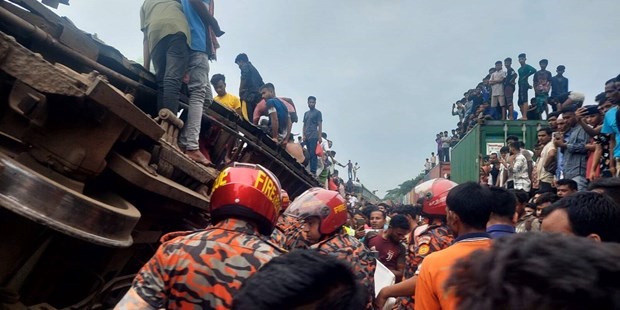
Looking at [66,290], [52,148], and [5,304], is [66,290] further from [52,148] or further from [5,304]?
[52,148]

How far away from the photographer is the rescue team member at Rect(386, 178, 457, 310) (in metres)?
3.69

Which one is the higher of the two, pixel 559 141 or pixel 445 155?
pixel 559 141

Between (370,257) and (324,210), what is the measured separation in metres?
0.48

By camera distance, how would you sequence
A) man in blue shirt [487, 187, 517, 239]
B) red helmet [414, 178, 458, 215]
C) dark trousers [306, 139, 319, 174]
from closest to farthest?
man in blue shirt [487, 187, 517, 239] < red helmet [414, 178, 458, 215] < dark trousers [306, 139, 319, 174]

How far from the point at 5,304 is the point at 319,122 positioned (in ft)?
36.0

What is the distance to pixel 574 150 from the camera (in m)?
6.94

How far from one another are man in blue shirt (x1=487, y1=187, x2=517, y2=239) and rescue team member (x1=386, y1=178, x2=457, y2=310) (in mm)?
536

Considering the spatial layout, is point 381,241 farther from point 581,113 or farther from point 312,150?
point 312,150

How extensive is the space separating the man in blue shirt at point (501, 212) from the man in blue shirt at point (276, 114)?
6.33m

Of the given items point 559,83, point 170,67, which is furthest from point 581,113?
point 559,83

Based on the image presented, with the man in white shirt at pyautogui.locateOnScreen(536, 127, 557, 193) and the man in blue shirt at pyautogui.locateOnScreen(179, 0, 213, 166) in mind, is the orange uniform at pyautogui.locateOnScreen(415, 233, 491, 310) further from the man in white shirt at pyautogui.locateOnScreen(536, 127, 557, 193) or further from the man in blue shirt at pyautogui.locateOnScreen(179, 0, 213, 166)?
the man in white shirt at pyautogui.locateOnScreen(536, 127, 557, 193)

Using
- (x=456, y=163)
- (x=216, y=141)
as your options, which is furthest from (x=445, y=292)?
(x=456, y=163)

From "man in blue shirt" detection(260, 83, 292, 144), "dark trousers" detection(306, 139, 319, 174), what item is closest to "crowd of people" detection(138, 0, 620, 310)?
"man in blue shirt" detection(260, 83, 292, 144)

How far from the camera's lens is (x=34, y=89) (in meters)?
2.79
